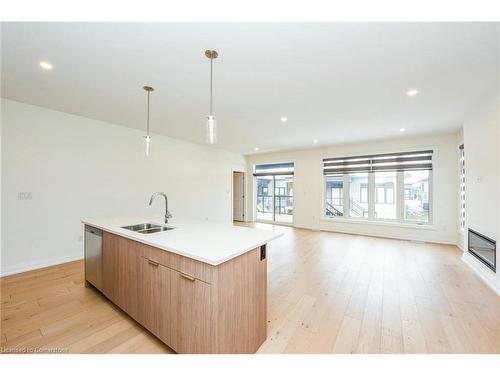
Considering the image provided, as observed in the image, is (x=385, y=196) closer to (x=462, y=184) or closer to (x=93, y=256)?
(x=462, y=184)

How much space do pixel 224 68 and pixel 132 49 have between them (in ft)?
2.88

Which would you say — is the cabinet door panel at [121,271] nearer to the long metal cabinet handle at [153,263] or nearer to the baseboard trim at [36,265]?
the long metal cabinet handle at [153,263]

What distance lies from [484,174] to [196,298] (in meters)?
4.19

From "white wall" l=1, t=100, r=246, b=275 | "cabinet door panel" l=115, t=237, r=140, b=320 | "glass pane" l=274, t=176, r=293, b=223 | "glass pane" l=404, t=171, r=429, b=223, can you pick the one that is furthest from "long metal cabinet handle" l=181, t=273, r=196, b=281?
"glass pane" l=274, t=176, r=293, b=223

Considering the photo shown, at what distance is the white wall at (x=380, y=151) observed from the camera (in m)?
4.78

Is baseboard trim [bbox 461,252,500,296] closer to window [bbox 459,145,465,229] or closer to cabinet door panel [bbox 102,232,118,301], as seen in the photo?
window [bbox 459,145,465,229]

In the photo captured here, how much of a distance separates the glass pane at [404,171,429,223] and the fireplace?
1.83 metres

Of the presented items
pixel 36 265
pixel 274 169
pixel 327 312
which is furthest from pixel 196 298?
pixel 274 169

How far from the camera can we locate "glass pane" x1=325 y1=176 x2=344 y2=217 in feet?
20.7

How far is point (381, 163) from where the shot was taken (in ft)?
18.4

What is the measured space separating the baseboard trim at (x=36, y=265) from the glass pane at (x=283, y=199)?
19.5 ft

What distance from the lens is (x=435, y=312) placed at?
2176 millimetres

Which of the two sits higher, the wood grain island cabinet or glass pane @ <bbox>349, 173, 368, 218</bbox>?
glass pane @ <bbox>349, 173, 368, 218</bbox>
